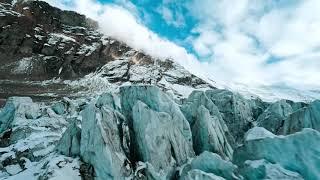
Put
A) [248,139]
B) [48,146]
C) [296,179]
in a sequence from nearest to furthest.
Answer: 1. [296,179]
2. [248,139]
3. [48,146]

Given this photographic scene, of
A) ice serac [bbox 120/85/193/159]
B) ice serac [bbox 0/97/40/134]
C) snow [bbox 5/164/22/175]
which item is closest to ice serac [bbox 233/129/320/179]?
ice serac [bbox 120/85/193/159]

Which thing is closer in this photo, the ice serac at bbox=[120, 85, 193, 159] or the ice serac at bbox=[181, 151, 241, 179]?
the ice serac at bbox=[181, 151, 241, 179]

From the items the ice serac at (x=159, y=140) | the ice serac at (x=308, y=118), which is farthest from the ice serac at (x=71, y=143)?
the ice serac at (x=308, y=118)

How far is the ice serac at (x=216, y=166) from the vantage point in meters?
27.1

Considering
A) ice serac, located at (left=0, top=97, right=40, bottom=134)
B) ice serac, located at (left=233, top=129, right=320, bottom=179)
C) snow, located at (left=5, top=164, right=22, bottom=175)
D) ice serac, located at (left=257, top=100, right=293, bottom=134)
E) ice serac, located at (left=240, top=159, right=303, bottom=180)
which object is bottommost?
snow, located at (left=5, top=164, right=22, bottom=175)

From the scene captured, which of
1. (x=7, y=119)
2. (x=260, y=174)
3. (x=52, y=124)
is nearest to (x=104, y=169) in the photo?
(x=260, y=174)

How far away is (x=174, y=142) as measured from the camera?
34000 millimetres

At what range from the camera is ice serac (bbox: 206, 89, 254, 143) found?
50.0m

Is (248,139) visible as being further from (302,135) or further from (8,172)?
(8,172)

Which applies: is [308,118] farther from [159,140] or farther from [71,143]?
[71,143]

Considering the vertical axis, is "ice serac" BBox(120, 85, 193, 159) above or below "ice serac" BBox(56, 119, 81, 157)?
above

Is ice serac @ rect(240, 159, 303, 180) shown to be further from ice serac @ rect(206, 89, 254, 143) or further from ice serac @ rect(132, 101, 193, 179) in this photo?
ice serac @ rect(206, 89, 254, 143)

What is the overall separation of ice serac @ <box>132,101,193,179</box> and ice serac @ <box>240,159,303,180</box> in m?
7.13

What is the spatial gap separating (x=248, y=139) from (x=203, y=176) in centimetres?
531
